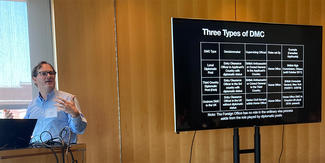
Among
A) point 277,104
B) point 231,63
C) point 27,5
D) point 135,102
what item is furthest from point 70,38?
point 277,104

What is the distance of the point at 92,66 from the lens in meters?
2.34

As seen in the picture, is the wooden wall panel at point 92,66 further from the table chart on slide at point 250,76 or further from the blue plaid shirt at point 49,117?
the table chart on slide at point 250,76

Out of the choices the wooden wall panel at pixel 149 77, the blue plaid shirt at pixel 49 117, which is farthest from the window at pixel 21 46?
the wooden wall panel at pixel 149 77

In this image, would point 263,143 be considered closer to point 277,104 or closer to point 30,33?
point 277,104

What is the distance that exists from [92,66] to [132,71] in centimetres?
41

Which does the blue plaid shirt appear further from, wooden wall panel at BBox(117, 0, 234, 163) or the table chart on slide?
the table chart on slide

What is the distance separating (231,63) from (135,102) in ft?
3.51

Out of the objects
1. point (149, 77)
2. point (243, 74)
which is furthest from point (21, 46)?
point (243, 74)

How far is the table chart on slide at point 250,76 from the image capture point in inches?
84.8

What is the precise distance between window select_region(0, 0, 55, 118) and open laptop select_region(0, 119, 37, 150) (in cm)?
97

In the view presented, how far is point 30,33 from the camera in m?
2.29

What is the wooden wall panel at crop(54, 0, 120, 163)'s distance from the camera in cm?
226

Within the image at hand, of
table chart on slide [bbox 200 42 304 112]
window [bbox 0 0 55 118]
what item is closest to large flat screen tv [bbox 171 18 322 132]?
table chart on slide [bbox 200 42 304 112]

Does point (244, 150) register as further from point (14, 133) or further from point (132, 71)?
point (14, 133)
